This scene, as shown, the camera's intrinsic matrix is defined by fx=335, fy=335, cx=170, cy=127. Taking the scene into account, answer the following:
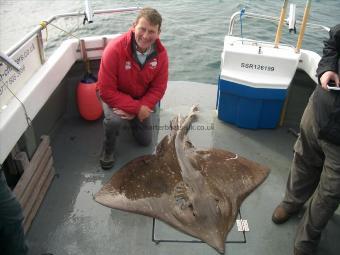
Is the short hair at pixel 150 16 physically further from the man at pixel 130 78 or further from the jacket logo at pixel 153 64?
the jacket logo at pixel 153 64

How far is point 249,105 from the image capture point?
4270 mm

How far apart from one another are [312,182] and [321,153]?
0.36m

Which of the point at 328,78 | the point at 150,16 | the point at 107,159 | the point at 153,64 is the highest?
the point at 150,16

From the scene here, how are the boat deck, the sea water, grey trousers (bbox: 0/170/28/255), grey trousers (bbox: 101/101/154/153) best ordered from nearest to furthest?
grey trousers (bbox: 0/170/28/255), the boat deck, grey trousers (bbox: 101/101/154/153), the sea water

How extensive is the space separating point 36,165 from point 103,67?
4.08ft

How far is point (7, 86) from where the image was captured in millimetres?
3027

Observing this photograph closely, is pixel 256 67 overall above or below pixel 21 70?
below

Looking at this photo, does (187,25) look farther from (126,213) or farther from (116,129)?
(126,213)

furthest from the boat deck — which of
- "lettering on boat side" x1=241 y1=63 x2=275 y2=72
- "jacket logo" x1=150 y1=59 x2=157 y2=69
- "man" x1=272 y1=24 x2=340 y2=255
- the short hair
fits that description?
the short hair

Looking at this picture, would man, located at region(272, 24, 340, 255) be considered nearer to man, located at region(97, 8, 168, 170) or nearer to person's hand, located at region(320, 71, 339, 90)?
person's hand, located at region(320, 71, 339, 90)

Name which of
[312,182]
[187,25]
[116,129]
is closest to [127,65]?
[116,129]

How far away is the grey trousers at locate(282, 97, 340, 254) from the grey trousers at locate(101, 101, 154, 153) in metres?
1.76

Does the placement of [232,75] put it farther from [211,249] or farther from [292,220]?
[211,249]

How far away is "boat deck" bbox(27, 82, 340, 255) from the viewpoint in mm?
2912
